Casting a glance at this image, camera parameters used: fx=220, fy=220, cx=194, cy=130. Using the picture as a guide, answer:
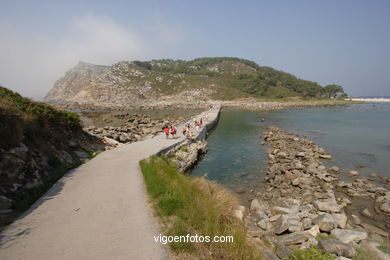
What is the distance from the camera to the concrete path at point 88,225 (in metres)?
4.40

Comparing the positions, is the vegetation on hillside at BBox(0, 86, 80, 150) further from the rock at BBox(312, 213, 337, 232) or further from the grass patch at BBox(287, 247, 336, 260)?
the rock at BBox(312, 213, 337, 232)

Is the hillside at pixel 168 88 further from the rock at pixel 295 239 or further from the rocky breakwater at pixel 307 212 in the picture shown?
the rock at pixel 295 239

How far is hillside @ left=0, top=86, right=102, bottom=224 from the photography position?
708 cm

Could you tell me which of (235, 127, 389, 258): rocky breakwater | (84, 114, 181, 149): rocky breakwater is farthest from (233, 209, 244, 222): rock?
(84, 114, 181, 149): rocky breakwater

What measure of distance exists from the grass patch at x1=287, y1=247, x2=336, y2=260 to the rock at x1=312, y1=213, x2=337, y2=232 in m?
2.01

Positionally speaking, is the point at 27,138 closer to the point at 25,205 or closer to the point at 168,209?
the point at 25,205

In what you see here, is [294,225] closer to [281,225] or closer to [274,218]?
[281,225]

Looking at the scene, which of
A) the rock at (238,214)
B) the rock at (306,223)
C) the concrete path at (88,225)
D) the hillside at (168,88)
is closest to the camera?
the concrete path at (88,225)

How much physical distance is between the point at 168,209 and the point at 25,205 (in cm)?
424

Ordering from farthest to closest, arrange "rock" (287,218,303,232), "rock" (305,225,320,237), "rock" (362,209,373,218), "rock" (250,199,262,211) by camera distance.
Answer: "rock" (250,199,262,211)
"rock" (362,209,373,218)
"rock" (287,218,303,232)
"rock" (305,225,320,237)

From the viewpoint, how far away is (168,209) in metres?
5.86

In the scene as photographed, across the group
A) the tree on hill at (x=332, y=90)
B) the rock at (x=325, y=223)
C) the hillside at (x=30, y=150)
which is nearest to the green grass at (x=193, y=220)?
the rock at (x=325, y=223)

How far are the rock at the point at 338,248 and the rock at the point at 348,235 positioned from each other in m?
0.91

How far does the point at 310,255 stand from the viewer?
5406 millimetres
